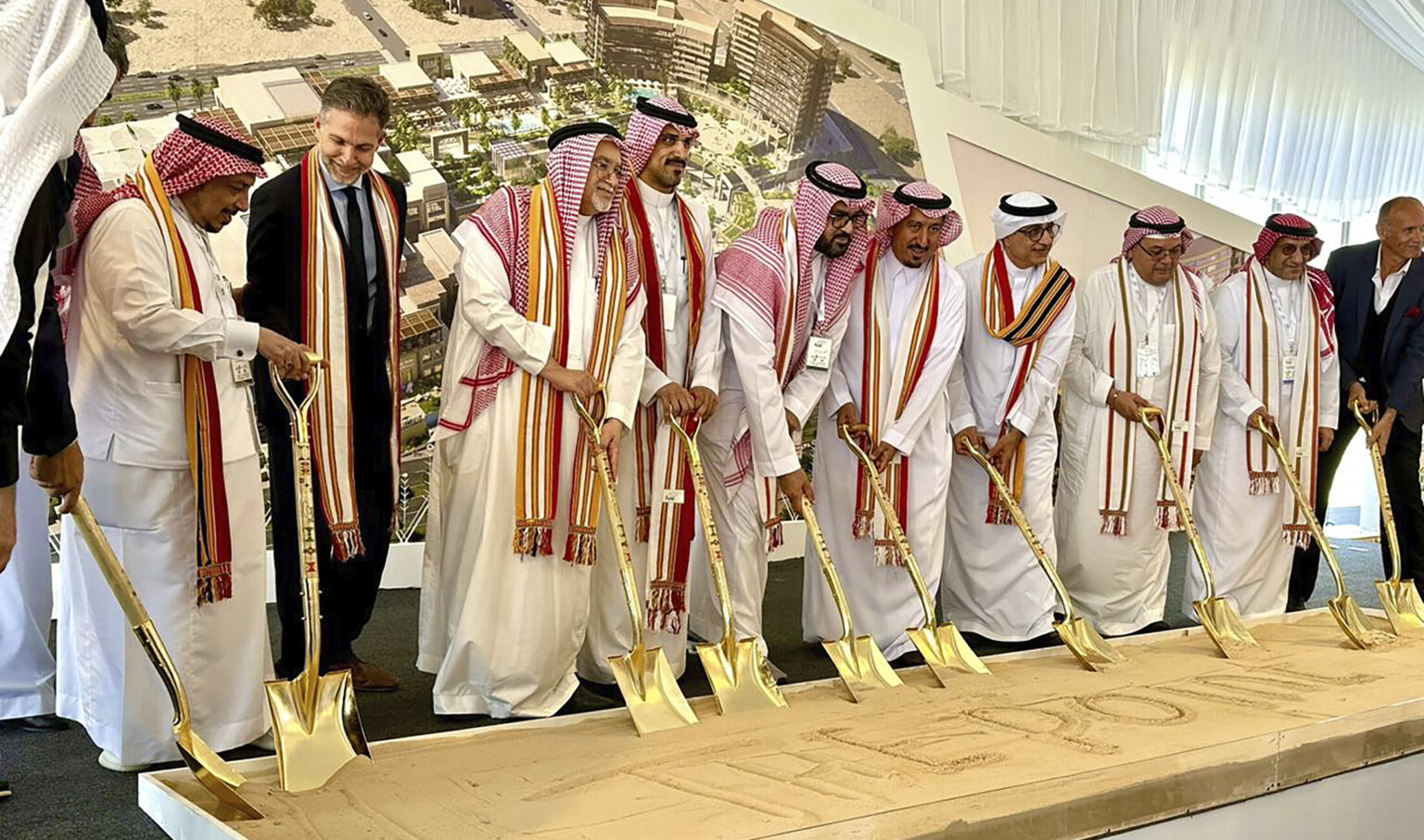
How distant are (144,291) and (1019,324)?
311cm

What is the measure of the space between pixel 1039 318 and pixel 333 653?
9.16 ft

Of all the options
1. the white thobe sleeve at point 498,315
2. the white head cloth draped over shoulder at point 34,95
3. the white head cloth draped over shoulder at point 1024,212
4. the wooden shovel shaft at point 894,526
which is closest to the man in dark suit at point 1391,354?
the white head cloth draped over shoulder at point 1024,212

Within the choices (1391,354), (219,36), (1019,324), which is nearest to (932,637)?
(1019,324)

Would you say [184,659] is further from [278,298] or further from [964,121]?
[964,121]

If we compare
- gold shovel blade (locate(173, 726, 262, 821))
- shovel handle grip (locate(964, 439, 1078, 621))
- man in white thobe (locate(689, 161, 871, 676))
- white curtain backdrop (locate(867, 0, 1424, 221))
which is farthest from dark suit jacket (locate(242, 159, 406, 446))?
white curtain backdrop (locate(867, 0, 1424, 221))

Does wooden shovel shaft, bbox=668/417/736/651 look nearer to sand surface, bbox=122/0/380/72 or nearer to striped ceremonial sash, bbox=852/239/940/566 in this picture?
striped ceremonial sash, bbox=852/239/940/566

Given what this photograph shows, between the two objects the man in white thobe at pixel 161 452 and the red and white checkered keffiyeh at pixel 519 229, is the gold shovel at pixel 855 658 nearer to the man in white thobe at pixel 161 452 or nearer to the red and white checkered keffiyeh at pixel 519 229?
the red and white checkered keffiyeh at pixel 519 229

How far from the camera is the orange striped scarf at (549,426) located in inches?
142

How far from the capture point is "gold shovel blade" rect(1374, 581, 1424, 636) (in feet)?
16.8

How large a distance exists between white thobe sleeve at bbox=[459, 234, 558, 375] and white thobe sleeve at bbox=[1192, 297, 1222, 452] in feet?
10.2

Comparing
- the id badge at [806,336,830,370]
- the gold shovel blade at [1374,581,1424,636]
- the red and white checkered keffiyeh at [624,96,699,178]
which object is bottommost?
the gold shovel blade at [1374,581,1424,636]

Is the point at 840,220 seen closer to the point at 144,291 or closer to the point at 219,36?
the point at 144,291

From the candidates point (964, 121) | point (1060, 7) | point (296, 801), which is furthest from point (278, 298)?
point (1060, 7)

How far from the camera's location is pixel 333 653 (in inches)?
149
